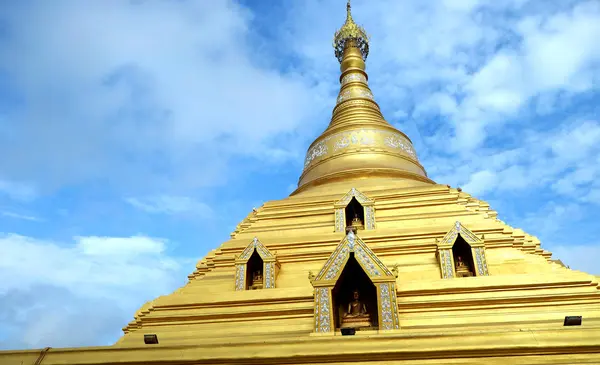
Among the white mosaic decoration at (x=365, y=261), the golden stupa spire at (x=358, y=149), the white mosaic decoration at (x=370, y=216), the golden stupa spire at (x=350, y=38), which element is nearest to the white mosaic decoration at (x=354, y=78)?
the golden stupa spire at (x=358, y=149)

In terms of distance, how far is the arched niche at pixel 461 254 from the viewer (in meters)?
8.08

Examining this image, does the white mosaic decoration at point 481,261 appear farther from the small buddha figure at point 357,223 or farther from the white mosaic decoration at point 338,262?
the small buddha figure at point 357,223

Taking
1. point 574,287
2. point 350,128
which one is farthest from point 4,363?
point 350,128

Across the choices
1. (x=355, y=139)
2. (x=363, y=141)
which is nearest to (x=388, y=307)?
(x=363, y=141)

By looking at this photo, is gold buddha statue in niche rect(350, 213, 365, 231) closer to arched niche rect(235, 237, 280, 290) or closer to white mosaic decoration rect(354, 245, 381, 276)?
arched niche rect(235, 237, 280, 290)

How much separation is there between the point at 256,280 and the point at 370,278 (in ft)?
9.88

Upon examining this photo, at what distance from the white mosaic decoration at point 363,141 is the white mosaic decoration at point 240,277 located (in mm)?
7335

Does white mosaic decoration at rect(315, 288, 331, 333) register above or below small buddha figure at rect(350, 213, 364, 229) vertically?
below

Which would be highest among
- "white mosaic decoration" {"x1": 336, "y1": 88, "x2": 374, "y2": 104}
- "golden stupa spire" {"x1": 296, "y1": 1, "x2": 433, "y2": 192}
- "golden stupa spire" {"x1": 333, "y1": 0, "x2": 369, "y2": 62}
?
"golden stupa spire" {"x1": 333, "y1": 0, "x2": 369, "y2": 62}

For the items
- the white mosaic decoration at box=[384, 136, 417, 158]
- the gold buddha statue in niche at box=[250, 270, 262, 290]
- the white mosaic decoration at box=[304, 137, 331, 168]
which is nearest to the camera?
the gold buddha statue in niche at box=[250, 270, 262, 290]

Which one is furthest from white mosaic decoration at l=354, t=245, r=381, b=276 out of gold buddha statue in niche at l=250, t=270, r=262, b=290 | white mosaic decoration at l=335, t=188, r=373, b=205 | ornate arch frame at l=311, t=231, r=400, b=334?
white mosaic decoration at l=335, t=188, r=373, b=205

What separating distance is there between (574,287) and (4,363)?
8.81 metres

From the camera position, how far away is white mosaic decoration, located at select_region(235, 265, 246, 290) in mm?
8698

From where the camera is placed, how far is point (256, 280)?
29.3ft
